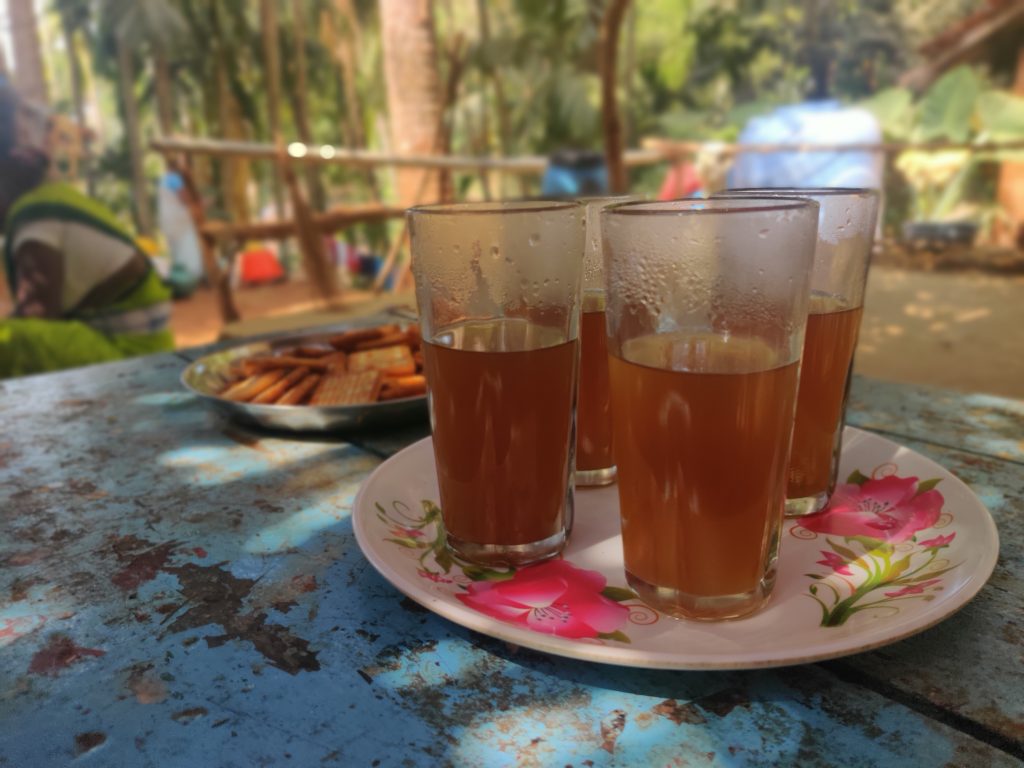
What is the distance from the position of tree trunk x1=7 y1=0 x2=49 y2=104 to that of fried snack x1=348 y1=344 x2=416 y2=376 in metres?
14.7

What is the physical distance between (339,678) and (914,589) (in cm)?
48

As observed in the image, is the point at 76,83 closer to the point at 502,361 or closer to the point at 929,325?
the point at 929,325

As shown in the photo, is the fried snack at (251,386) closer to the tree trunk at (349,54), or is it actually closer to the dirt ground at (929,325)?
the dirt ground at (929,325)

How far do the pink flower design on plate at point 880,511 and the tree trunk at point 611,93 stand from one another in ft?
11.7

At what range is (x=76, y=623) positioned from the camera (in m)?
0.70

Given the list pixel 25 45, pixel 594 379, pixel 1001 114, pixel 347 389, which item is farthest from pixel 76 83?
pixel 594 379

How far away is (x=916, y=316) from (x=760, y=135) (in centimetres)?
544

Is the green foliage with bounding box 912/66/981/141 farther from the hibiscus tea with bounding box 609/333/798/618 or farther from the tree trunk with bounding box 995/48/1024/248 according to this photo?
the hibiscus tea with bounding box 609/333/798/618

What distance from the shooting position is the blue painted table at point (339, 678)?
522 mm

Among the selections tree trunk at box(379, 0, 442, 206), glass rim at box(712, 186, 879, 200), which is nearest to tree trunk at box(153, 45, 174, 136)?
tree trunk at box(379, 0, 442, 206)

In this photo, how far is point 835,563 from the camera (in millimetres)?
721

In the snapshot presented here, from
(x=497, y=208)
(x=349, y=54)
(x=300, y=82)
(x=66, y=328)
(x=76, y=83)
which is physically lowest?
(x=66, y=328)

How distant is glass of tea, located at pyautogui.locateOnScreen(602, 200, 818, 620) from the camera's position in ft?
1.96

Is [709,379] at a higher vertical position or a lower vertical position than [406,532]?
higher
